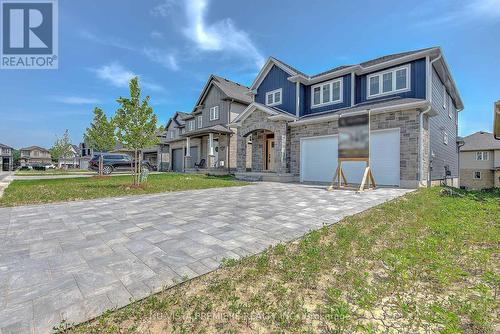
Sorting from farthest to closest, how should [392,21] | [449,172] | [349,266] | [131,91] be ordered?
[449,172] → [131,91] → [392,21] → [349,266]

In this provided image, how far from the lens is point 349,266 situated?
2.79 meters

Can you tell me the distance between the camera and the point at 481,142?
28.6 m

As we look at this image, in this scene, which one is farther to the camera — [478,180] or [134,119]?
[478,180]

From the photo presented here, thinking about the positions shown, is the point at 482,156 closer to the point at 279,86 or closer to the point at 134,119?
the point at 279,86

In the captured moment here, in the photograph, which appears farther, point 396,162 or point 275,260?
point 396,162

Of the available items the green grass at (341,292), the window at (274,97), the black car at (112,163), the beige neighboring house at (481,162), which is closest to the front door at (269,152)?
the window at (274,97)

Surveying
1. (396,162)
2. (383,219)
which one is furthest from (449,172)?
(383,219)

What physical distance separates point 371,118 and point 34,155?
97876 millimetres

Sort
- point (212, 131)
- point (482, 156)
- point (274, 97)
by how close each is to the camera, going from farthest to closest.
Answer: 1. point (482, 156)
2. point (212, 131)
3. point (274, 97)

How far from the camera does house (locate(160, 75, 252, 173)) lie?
67.3ft

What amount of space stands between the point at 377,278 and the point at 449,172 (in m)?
17.5

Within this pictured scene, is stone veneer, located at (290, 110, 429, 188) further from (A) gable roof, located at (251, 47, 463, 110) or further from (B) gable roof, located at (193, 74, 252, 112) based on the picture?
(B) gable roof, located at (193, 74, 252, 112)

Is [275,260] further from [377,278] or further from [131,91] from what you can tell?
[131,91]

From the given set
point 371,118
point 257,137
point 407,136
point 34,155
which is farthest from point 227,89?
point 34,155
